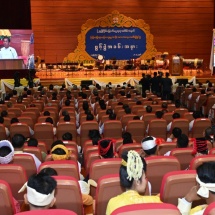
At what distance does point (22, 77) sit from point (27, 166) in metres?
14.5

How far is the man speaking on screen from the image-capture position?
17.8 meters

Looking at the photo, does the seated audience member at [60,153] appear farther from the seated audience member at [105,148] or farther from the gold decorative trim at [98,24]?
the gold decorative trim at [98,24]

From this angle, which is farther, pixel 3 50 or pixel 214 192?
pixel 3 50

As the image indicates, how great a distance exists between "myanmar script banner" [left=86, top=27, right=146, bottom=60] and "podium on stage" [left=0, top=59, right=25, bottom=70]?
5.16m

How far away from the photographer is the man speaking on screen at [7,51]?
17758mm

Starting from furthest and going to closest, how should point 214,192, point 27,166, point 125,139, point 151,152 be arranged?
1. point 125,139
2. point 151,152
3. point 27,166
4. point 214,192

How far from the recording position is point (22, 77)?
18.3 meters

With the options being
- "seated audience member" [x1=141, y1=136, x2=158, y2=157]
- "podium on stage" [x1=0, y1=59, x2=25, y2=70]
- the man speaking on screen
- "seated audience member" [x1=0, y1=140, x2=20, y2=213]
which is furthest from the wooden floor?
"seated audience member" [x1=0, y1=140, x2=20, y2=213]

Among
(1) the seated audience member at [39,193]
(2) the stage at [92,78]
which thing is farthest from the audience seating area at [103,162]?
(2) the stage at [92,78]

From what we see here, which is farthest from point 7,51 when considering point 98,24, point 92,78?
point 98,24

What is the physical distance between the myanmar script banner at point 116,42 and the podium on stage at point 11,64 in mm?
5163

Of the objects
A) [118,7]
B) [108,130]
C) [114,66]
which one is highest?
[118,7]

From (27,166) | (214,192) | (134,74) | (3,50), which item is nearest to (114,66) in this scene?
(134,74)

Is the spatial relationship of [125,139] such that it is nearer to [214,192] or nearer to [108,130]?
[108,130]
